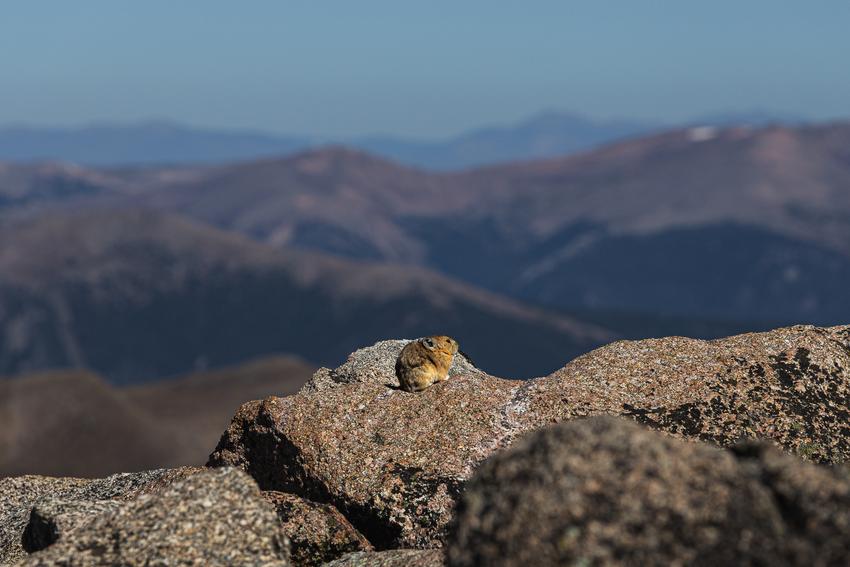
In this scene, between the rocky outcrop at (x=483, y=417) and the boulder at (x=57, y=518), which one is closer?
the boulder at (x=57, y=518)

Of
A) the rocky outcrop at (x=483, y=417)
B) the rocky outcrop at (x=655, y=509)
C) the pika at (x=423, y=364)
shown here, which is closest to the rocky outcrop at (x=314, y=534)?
the rocky outcrop at (x=483, y=417)

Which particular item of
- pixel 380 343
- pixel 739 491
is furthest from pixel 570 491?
pixel 380 343

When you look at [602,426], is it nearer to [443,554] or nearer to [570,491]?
[570,491]

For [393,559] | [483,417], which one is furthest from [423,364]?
[393,559]

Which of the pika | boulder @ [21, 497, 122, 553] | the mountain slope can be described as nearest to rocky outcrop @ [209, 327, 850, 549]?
the pika

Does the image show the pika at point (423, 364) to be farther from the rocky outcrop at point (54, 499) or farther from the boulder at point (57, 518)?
the boulder at point (57, 518)

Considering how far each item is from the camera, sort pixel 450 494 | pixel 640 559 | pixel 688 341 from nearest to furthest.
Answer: pixel 640 559 < pixel 450 494 < pixel 688 341
